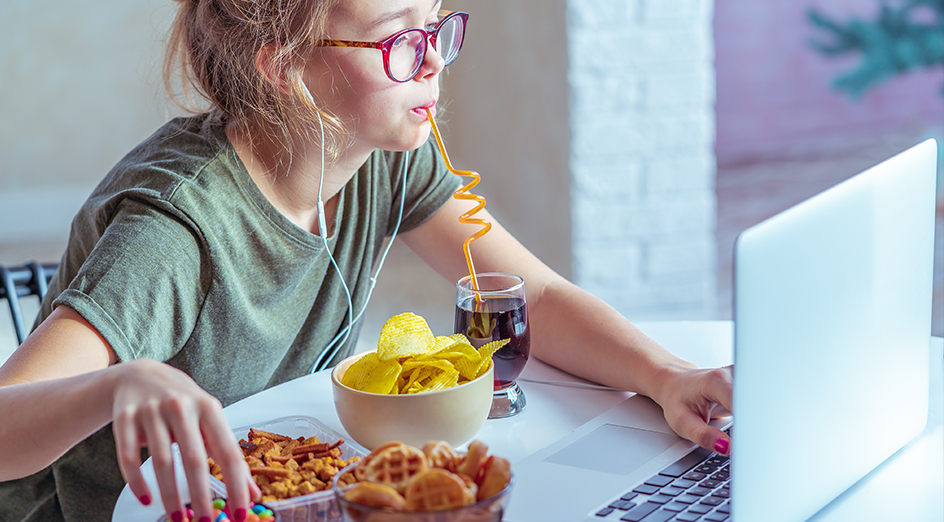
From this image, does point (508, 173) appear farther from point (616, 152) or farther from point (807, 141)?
point (807, 141)

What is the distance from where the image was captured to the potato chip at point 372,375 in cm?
74

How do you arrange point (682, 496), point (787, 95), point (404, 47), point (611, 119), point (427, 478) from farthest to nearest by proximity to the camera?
1. point (787, 95)
2. point (611, 119)
3. point (404, 47)
4. point (682, 496)
5. point (427, 478)

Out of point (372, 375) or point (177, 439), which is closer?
point (177, 439)

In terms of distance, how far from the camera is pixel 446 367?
0.75 meters

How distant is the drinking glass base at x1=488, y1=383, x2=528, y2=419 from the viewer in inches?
34.2

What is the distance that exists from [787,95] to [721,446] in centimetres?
472

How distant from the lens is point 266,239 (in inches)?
41.3

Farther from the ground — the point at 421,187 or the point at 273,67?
the point at 273,67

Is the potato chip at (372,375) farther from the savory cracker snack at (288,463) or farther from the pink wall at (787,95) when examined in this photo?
the pink wall at (787,95)

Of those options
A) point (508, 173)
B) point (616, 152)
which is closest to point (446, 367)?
point (616, 152)

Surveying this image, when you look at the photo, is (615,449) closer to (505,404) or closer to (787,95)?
(505,404)

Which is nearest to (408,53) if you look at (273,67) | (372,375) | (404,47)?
(404,47)

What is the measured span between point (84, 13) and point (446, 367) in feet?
12.8

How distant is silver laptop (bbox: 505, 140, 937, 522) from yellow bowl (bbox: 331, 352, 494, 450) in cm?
7
